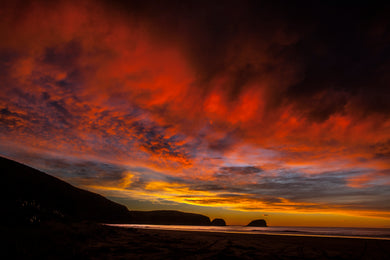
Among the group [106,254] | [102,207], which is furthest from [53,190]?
[106,254]

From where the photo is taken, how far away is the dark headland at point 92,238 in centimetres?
513

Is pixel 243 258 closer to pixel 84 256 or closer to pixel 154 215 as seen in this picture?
pixel 84 256

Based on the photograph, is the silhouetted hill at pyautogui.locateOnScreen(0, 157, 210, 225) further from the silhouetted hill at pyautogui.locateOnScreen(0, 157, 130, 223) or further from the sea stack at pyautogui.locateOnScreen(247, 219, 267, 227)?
the sea stack at pyautogui.locateOnScreen(247, 219, 267, 227)

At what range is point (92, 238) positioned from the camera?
738 centimetres

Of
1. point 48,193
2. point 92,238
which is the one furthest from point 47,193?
point 92,238

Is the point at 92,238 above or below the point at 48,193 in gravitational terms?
below

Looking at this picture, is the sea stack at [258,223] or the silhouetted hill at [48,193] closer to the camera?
the silhouetted hill at [48,193]

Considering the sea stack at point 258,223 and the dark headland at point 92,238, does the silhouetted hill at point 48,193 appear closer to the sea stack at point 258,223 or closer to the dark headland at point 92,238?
the dark headland at point 92,238

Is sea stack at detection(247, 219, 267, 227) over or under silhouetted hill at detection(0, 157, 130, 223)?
under

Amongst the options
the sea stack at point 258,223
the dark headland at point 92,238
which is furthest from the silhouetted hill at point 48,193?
the sea stack at point 258,223

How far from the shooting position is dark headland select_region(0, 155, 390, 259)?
513 centimetres

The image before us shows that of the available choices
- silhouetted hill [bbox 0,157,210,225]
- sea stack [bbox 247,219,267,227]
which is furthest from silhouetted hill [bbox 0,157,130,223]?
sea stack [bbox 247,219,267,227]

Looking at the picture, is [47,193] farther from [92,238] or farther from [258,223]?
[258,223]

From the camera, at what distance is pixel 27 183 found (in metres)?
41.2
